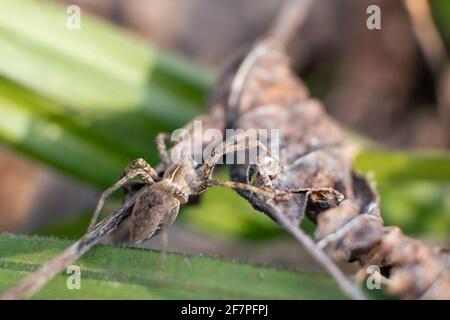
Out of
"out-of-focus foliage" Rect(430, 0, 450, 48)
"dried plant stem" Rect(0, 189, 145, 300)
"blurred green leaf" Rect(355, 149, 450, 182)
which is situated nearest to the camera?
"dried plant stem" Rect(0, 189, 145, 300)

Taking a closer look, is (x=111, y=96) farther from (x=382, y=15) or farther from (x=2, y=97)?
(x=382, y=15)

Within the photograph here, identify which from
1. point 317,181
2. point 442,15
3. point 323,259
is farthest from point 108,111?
point 442,15

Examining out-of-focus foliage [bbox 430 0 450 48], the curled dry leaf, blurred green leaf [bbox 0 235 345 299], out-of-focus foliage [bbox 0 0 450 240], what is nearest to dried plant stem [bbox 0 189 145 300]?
blurred green leaf [bbox 0 235 345 299]

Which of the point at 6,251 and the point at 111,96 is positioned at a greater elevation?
the point at 111,96

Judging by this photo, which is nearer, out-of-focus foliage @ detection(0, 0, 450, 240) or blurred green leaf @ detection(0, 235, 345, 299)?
blurred green leaf @ detection(0, 235, 345, 299)

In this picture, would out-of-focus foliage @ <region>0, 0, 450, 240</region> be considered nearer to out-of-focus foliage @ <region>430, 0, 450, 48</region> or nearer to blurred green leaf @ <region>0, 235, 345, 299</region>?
blurred green leaf @ <region>0, 235, 345, 299</region>

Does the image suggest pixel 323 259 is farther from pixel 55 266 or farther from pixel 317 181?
pixel 55 266

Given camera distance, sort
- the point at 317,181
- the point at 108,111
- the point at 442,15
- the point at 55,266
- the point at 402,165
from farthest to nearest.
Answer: the point at 442,15 → the point at 108,111 → the point at 402,165 → the point at 317,181 → the point at 55,266

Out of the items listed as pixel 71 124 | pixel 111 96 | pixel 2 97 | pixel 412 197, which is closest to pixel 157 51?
pixel 111 96
